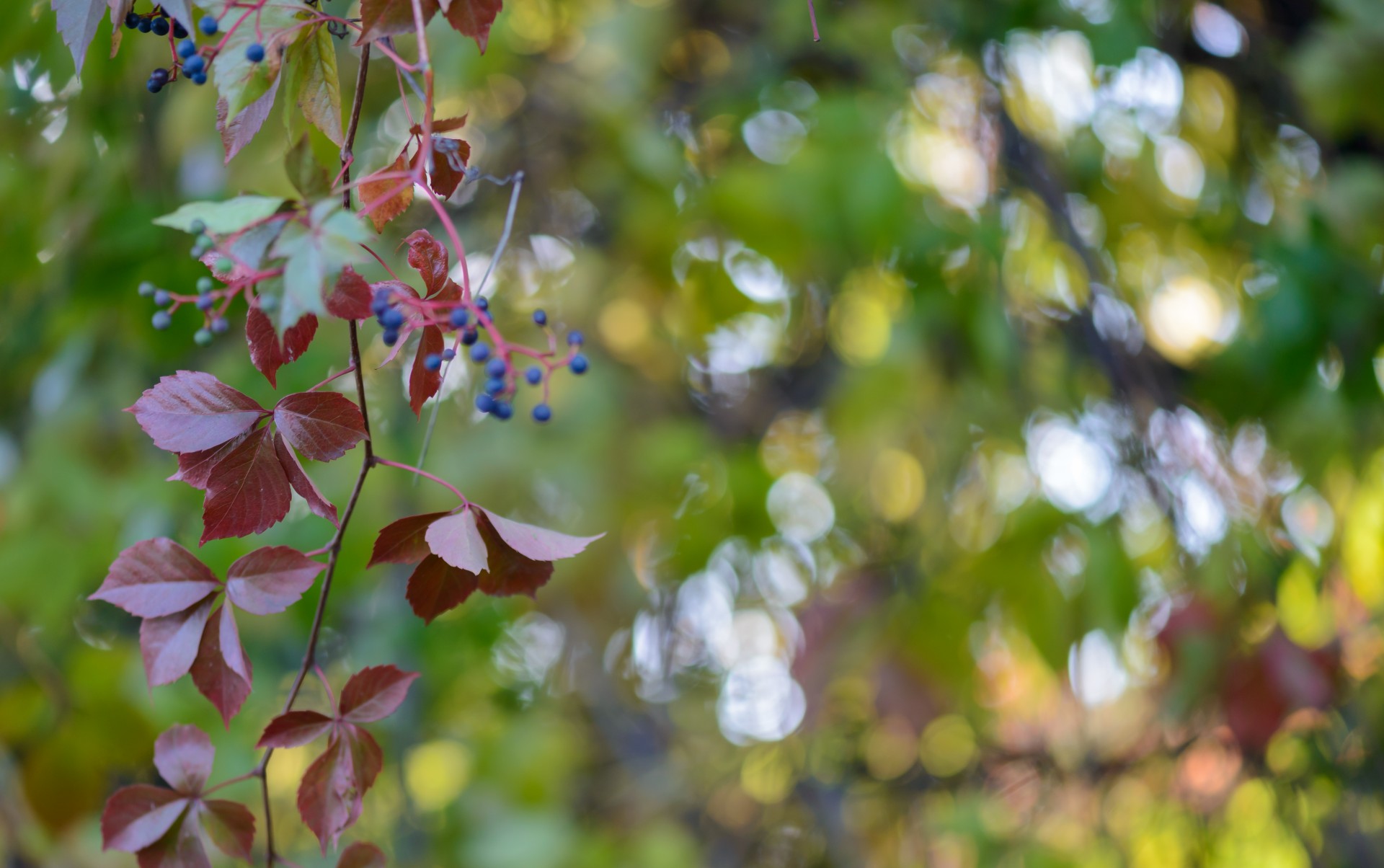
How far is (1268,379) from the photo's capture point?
1.08 meters

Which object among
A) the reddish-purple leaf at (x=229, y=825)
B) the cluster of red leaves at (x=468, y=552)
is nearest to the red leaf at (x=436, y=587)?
the cluster of red leaves at (x=468, y=552)

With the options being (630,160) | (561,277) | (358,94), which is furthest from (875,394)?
(358,94)

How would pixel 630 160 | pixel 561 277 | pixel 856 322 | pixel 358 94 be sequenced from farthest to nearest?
pixel 856 322 < pixel 561 277 < pixel 630 160 < pixel 358 94

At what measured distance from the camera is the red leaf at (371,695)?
0.35m

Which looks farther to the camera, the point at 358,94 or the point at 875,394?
the point at 875,394

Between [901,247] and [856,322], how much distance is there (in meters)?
0.60

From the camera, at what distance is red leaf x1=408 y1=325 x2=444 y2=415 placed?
0.36 meters

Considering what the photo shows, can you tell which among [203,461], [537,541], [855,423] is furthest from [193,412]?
[855,423]

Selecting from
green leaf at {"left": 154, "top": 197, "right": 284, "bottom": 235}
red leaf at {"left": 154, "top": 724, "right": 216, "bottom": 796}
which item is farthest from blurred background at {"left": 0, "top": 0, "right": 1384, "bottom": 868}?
green leaf at {"left": 154, "top": 197, "right": 284, "bottom": 235}

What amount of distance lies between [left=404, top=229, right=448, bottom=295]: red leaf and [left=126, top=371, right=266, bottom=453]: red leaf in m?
0.07

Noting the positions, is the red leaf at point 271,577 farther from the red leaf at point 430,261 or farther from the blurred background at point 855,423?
the blurred background at point 855,423

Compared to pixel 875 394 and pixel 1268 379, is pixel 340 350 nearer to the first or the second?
pixel 875 394

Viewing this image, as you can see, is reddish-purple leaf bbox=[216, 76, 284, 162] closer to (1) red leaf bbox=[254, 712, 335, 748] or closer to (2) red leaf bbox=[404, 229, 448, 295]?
(2) red leaf bbox=[404, 229, 448, 295]

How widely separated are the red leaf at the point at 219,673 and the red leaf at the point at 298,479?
5cm
